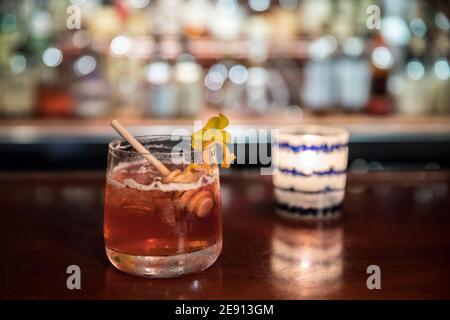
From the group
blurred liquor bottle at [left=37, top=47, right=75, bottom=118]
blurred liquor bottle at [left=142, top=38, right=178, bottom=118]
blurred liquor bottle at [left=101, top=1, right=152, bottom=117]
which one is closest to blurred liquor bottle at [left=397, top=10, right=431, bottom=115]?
blurred liquor bottle at [left=142, top=38, right=178, bottom=118]

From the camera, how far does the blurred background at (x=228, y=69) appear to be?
9.00 ft

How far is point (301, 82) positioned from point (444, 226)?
2.07 m

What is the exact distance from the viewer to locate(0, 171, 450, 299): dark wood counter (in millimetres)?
754

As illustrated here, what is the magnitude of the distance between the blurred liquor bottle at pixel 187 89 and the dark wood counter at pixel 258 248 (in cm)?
147

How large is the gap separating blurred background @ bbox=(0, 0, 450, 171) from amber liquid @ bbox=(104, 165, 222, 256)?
1909mm

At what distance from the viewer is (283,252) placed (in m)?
0.90

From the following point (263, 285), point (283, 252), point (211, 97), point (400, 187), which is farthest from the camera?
point (211, 97)

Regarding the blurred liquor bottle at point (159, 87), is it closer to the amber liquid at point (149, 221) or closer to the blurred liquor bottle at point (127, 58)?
the blurred liquor bottle at point (127, 58)

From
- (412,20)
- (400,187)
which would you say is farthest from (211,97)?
(400,187)

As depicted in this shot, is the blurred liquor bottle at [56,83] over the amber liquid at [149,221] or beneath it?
over

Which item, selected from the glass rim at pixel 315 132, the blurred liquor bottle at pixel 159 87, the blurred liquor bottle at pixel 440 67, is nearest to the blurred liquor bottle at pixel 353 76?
the blurred liquor bottle at pixel 440 67

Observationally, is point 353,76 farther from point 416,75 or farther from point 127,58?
point 127,58

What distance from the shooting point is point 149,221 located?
2.53 ft

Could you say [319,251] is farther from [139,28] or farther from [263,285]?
[139,28]
